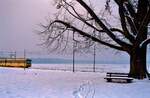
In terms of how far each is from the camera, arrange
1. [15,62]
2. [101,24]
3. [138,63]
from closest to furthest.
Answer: [101,24]
[138,63]
[15,62]

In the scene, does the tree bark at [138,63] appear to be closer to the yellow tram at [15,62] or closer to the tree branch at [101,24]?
the tree branch at [101,24]

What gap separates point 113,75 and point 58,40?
219 inches

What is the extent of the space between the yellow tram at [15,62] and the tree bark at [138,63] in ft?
76.5

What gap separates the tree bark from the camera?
85.3 ft

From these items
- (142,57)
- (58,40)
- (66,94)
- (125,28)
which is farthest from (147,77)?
(66,94)

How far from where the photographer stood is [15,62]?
164ft

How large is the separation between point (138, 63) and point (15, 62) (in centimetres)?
2693

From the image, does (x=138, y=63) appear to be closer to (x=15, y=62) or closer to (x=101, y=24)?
(x=101, y=24)

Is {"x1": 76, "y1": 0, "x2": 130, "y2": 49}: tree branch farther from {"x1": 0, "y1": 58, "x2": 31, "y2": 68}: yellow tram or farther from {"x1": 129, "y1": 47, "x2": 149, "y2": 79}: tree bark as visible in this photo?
{"x1": 0, "y1": 58, "x2": 31, "y2": 68}: yellow tram

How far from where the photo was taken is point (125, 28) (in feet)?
85.3

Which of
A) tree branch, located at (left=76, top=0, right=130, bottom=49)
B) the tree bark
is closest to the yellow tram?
tree branch, located at (left=76, top=0, right=130, bottom=49)

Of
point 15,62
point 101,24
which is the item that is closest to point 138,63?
point 101,24

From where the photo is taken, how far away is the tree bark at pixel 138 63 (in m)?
26.0

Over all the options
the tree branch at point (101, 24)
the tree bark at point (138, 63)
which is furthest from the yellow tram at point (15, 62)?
the tree bark at point (138, 63)
